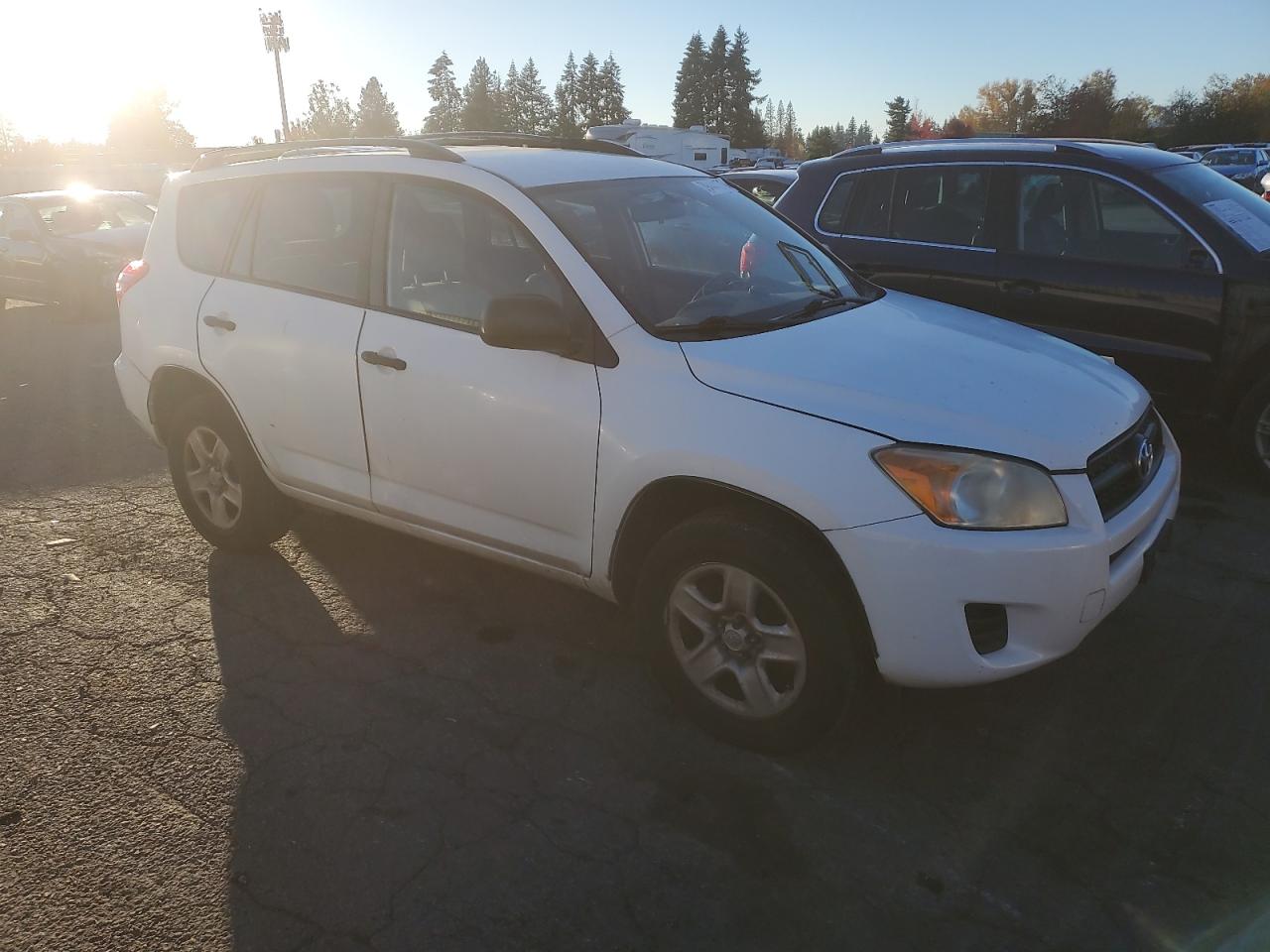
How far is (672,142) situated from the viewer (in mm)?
54062

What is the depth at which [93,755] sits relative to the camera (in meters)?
3.29

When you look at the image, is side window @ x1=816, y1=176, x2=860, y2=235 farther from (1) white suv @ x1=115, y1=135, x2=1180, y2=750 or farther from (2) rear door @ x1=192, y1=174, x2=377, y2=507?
(2) rear door @ x1=192, y1=174, x2=377, y2=507

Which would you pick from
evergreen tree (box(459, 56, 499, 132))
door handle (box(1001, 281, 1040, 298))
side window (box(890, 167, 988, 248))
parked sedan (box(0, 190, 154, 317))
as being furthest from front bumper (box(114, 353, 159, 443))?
evergreen tree (box(459, 56, 499, 132))

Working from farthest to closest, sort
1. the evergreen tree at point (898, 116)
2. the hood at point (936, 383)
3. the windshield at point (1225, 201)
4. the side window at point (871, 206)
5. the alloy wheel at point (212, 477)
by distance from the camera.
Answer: the evergreen tree at point (898, 116) → the side window at point (871, 206) → the windshield at point (1225, 201) → the alloy wheel at point (212, 477) → the hood at point (936, 383)

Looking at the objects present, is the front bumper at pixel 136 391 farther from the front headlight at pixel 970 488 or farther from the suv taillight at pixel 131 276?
the front headlight at pixel 970 488

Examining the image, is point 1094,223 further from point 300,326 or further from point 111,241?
point 111,241

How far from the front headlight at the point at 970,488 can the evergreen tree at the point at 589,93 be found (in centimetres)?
10973

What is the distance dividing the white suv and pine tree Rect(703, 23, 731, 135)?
100 m

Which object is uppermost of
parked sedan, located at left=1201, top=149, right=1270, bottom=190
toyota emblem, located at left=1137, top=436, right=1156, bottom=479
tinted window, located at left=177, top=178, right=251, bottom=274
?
parked sedan, located at left=1201, top=149, right=1270, bottom=190

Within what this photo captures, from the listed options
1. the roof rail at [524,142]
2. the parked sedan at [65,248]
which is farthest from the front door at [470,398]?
the parked sedan at [65,248]

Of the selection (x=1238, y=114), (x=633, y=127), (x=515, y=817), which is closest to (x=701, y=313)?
(x=515, y=817)

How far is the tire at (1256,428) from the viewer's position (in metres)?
5.13

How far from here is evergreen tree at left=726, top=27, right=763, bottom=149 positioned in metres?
99.4

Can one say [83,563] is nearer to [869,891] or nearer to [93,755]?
[93,755]
